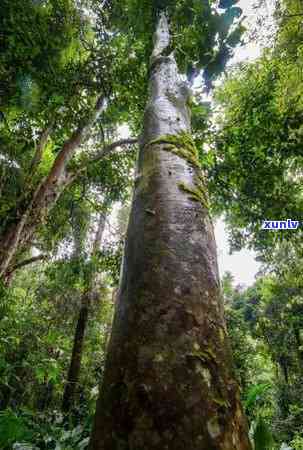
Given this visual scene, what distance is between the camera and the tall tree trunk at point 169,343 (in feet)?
2.14

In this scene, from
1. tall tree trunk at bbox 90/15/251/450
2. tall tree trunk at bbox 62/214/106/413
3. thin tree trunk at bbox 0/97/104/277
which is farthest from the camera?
tall tree trunk at bbox 62/214/106/413

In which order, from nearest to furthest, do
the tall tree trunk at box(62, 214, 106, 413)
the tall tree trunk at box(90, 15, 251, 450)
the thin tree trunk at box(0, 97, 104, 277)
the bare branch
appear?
the tall tree trunk at box(90, 15, 251, 450), the thin tree trunk at box(0, 97, 104, 277), the bare branch, the tall tree trunk at box(62, 214, 106, 413)

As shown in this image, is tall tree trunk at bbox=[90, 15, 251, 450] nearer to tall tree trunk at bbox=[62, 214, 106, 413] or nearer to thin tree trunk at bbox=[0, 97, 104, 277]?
thin tree trunk at bbox=[0, 97, 104, 277]

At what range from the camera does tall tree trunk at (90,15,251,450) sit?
65 cm

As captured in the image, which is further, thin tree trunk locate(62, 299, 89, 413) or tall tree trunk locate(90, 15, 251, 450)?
thin tree trunk locate(62, 299, 89, 413)

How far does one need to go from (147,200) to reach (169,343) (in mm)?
719

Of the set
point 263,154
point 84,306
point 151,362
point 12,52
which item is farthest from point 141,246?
point 84,306

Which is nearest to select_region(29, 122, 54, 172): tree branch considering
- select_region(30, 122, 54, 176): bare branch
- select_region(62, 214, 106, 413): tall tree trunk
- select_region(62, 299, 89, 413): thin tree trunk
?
select_region(30, 122, 54, 176): bare branch

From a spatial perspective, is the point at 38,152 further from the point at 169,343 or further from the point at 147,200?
the point at 169,343

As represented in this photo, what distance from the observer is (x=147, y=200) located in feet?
4.50

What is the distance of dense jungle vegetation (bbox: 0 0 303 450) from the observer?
0.76 metres

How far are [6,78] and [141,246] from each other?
412 centimetres

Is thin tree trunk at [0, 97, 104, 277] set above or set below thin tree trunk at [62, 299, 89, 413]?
above

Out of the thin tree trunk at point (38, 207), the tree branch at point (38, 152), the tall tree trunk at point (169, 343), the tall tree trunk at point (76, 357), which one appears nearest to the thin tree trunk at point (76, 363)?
the tall tree trunk at point (76, 357)
